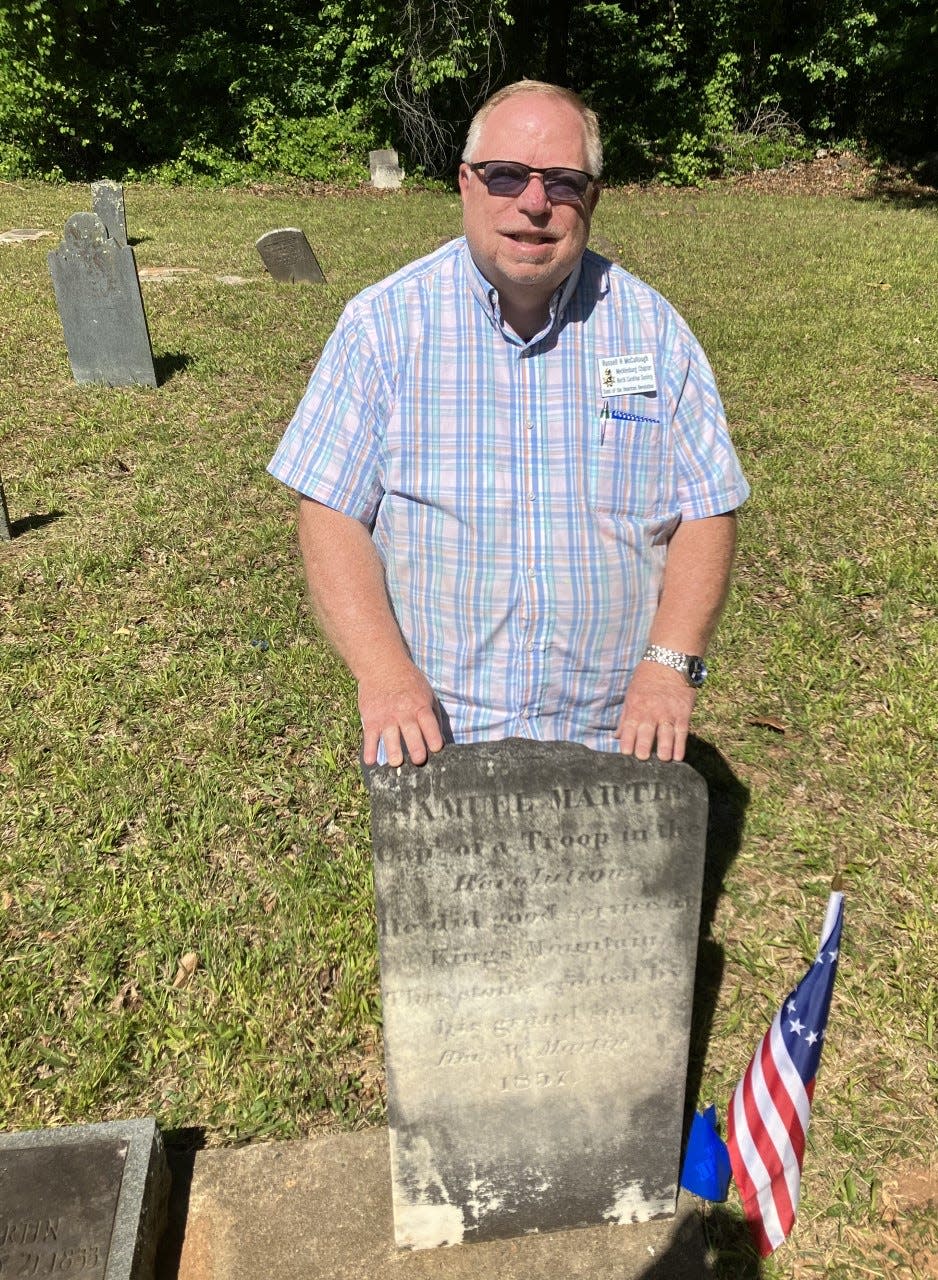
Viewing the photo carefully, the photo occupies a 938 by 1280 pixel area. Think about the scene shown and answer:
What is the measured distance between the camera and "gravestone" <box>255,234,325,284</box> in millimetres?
11320

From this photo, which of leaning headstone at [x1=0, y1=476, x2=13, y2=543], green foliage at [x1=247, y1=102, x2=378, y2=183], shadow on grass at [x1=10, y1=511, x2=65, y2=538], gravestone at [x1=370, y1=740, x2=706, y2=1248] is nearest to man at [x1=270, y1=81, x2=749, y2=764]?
gravestone at [x1=370, y1=740, x2=706, y2=1248]

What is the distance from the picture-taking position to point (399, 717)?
6.37ft

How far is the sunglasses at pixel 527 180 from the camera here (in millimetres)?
1964

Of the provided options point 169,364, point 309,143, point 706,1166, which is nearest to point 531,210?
point 706,1166

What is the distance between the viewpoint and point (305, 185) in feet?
68.0

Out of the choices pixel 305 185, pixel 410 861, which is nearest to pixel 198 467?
pixel 410 861

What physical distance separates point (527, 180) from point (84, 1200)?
2.41m

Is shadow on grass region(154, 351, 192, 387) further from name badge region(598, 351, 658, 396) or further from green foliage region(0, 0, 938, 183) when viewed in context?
green foliage region(0, 0, 938, 183)

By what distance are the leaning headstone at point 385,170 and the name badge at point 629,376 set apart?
20.7 m

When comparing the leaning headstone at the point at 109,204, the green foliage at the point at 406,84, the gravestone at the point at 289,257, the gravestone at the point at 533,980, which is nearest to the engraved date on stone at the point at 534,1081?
the gravestone at the point at 533,980

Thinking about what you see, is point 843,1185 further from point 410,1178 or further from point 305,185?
point 305,185

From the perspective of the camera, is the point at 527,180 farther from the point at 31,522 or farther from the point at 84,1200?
the point at 31,522

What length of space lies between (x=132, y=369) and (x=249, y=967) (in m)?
6.34

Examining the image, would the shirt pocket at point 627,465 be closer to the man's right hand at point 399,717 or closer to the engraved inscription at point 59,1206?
the man's right hand at point 399,717
